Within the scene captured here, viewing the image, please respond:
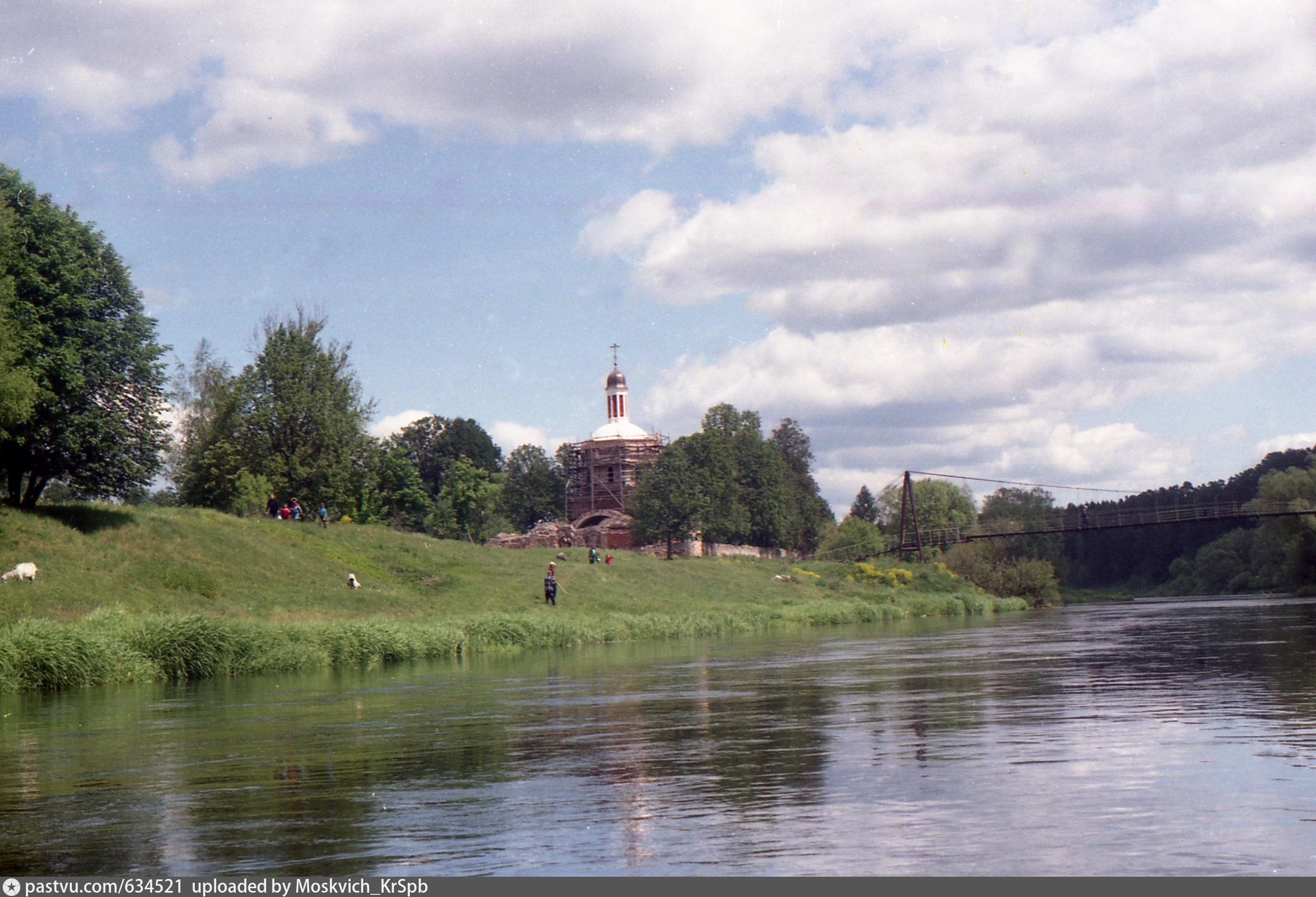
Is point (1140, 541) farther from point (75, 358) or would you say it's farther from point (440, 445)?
point (75, 358)

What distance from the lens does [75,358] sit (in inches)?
2130

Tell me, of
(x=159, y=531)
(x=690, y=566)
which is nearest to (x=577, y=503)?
(x=690, y=566)

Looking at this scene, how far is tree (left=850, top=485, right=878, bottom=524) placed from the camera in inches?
6909

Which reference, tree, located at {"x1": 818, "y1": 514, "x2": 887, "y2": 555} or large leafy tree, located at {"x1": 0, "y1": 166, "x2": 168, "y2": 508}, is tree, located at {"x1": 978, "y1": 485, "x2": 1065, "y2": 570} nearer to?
tree, located at {"x1": 818, "y1": 514, "x2": 887, "y2": 555}

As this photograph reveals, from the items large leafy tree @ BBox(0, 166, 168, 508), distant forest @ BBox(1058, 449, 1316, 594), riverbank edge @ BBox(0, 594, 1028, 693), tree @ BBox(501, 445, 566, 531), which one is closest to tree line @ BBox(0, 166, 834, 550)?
large leafy tree @ BBox(0, 166, 168, 508)

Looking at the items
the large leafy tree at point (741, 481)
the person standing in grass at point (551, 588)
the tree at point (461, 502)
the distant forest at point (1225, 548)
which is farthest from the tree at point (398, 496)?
the distant forest at point (1225, 548)

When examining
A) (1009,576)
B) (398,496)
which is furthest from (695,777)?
(1009,576)

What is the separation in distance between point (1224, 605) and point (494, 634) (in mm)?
53221

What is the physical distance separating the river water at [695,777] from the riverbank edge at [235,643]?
5.15 meters

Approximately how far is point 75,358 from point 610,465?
4209 inches

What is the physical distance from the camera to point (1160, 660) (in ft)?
90.2

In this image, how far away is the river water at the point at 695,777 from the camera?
830cm

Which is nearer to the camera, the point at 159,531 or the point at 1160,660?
the point at 1160,660
